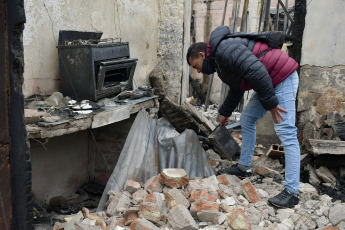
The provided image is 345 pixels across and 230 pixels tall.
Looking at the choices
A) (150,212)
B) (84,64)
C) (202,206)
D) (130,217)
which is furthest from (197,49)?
(130,217)

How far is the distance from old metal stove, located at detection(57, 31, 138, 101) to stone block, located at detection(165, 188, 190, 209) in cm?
139

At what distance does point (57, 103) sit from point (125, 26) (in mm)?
1743

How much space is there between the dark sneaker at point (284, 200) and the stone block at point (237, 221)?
1.63 feet

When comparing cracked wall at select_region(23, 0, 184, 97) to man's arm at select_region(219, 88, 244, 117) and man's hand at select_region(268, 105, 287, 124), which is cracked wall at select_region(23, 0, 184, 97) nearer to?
man's arm at select_region(219, 88, 244, 117)

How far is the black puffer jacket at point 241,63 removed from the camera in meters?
3.14

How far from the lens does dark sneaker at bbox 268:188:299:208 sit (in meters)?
3.36

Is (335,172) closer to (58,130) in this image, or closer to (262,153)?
(262,153)

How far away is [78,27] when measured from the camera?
4.20 metres

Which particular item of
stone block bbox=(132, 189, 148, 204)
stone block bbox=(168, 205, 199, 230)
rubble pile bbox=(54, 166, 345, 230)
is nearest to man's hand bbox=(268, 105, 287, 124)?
rubble pile bbox=(54, 166, 345, 230)

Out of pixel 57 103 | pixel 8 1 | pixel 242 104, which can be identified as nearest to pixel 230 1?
pixel 242 104

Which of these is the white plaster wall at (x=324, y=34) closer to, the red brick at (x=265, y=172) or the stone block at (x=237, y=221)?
the red brick at (x=265, y=172)

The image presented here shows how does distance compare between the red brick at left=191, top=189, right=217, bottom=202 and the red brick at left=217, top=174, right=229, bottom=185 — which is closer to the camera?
the red brick at left=191, top=189, right=217, bottom=202

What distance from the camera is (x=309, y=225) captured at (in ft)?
10.4

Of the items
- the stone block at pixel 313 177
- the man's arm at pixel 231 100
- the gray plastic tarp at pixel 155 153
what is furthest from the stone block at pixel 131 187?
the stone block at pixel 313 177
